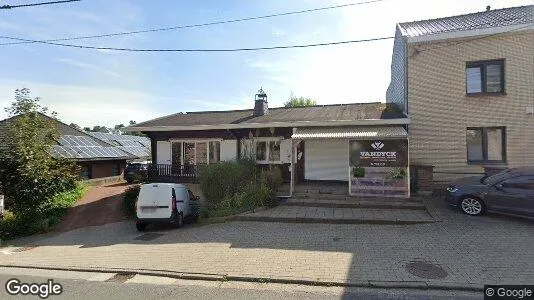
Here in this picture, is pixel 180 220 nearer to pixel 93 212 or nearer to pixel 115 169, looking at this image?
pixel 93 212

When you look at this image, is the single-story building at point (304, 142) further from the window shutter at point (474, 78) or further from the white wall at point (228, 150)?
the window shutter at point (474, 78)

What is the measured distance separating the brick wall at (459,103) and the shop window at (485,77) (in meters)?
0.25

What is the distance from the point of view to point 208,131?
15.8 metres

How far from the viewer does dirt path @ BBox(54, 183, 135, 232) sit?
12.0 m

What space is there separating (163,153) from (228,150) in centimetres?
359

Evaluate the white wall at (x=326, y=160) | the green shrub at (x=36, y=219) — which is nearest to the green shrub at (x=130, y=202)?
the green shrub at (x=36, y=219)

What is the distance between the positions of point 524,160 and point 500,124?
1666 millimetres

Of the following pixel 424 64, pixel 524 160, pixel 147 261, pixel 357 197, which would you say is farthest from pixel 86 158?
pixel 524 160

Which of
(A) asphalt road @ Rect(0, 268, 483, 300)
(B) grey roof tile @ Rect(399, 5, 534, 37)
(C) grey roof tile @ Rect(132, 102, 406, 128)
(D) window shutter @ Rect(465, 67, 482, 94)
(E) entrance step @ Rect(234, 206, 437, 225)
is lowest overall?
(A) asphalt road @ Rect(0, 268, 483, 300)

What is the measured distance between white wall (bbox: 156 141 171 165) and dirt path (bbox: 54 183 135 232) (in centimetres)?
268

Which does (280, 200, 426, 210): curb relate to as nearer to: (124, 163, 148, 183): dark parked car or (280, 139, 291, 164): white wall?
(280, 139, 291, 164): white wall

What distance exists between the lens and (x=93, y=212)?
43.4 ft

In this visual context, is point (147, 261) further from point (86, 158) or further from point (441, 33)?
point (86, 158)

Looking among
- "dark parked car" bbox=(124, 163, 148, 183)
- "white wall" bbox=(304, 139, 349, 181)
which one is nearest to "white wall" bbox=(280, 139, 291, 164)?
"white wall" bbox=(304, 139, 349, 181)
